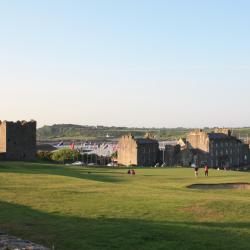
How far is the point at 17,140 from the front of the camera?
4043 inches

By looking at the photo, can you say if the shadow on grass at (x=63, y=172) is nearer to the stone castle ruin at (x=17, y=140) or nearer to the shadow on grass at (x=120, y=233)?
the shadow on grass at (x=120, y=233)

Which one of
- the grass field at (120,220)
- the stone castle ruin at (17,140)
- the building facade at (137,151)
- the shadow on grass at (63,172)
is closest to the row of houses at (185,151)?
the building facade at (137,151)

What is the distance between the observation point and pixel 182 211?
26.7 metres

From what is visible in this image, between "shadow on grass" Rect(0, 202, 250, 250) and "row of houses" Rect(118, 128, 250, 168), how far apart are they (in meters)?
116

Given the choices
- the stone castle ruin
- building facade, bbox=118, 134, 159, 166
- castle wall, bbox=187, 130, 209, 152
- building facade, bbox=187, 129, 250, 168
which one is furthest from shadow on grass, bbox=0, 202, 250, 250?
castle wall, bbox=187, 130, 209, 152

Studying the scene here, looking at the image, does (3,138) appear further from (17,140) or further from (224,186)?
(224,186)

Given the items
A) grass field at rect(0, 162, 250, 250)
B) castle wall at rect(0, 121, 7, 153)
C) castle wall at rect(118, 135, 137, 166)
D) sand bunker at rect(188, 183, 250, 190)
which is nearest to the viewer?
grass field at rect(0, 162, 250, 250)

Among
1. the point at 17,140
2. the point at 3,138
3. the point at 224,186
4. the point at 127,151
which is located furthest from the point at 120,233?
the point at 127,151

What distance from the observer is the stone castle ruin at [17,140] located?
102 metres

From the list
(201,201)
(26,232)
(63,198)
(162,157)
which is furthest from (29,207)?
(162,157)

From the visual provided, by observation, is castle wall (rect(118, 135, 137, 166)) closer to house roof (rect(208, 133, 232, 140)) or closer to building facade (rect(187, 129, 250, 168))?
building facade (rect(187, 129, 250, 168))

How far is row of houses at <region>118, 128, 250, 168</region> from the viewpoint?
14312 cm

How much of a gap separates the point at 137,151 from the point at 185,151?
1512cm

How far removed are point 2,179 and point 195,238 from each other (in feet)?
94.0
